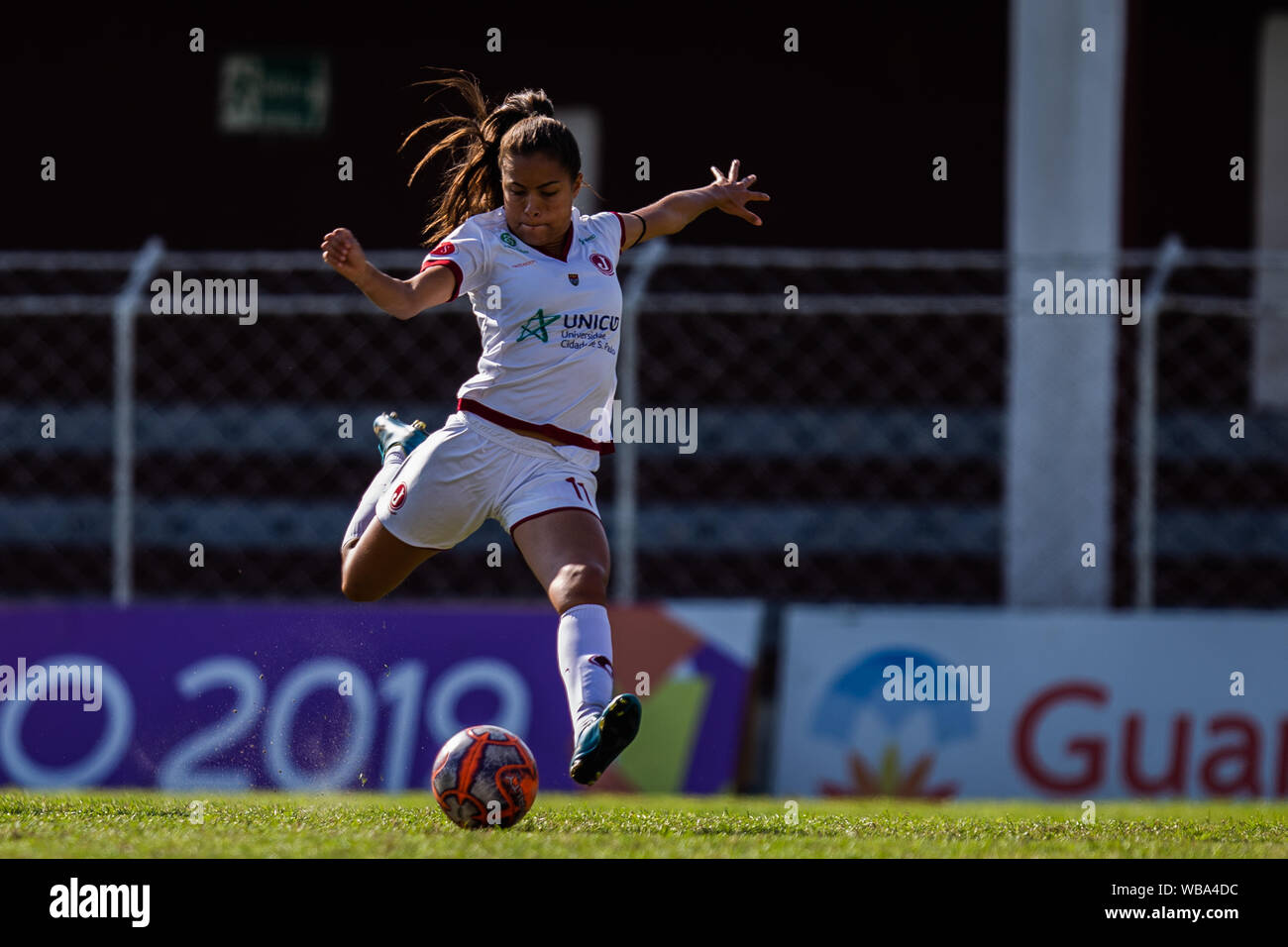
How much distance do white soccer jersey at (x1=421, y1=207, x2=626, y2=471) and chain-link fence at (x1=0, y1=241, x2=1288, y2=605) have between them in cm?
594

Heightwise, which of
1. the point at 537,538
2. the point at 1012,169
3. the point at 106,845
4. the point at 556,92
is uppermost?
the point at 556,92

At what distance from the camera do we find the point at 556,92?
12.9 m

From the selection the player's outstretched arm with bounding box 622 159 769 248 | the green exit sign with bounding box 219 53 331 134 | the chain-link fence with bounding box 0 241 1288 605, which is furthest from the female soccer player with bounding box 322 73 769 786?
the green exit sign with bounding box 219 53 331 134

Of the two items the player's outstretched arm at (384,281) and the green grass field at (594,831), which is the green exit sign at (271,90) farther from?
the player's outstretched arm at (384,281)

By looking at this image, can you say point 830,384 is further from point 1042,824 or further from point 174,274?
point 1042,824

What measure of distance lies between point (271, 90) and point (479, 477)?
329 inches

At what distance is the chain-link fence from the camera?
11906mm

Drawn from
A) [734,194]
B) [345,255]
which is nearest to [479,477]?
[345,255]

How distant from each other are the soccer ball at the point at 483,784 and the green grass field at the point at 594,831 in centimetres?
8

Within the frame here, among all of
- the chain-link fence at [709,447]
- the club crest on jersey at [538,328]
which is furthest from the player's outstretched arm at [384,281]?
the chain-link fence at [709,447]

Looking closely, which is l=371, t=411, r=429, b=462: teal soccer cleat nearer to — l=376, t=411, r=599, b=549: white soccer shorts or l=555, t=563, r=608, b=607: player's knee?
l=376, t=411, r=599, b=549: white soccer shorts

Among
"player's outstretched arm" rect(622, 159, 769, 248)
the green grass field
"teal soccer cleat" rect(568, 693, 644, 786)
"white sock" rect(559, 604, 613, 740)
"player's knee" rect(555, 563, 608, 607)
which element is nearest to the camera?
the green grass field

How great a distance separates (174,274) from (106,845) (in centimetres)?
588
